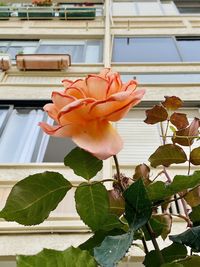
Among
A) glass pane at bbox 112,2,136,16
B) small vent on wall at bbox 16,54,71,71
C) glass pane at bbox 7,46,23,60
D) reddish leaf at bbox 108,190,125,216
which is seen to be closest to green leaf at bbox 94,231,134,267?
reddish leaf at bbox 108,190,125,216

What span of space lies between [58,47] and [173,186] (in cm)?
861

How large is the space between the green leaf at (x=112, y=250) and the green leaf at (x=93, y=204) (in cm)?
20

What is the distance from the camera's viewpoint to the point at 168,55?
8.32 metres

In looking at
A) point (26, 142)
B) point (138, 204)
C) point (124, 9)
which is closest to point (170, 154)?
point (138, 204)

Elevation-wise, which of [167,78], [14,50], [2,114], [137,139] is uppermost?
[14,50]

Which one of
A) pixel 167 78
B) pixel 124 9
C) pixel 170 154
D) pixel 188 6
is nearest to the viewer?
pixel 170 154

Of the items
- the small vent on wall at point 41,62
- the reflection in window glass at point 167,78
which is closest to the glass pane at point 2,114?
the small vent on wall at point 41,62

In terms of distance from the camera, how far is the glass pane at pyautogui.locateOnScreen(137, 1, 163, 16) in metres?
10.7

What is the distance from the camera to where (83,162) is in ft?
3.62

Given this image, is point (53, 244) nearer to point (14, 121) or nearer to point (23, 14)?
point (14, 121)

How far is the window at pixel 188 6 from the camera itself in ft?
38.3

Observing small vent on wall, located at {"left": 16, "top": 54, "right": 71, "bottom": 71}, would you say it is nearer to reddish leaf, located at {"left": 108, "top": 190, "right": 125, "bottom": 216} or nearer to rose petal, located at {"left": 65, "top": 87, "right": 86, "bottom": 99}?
reddish leaf, located at {"left": 108, "top": 190, "right": 125, "bottom": 216}

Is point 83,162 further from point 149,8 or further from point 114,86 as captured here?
point 149,8

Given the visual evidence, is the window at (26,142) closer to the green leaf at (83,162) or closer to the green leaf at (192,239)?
the green leaf at (83,162)
